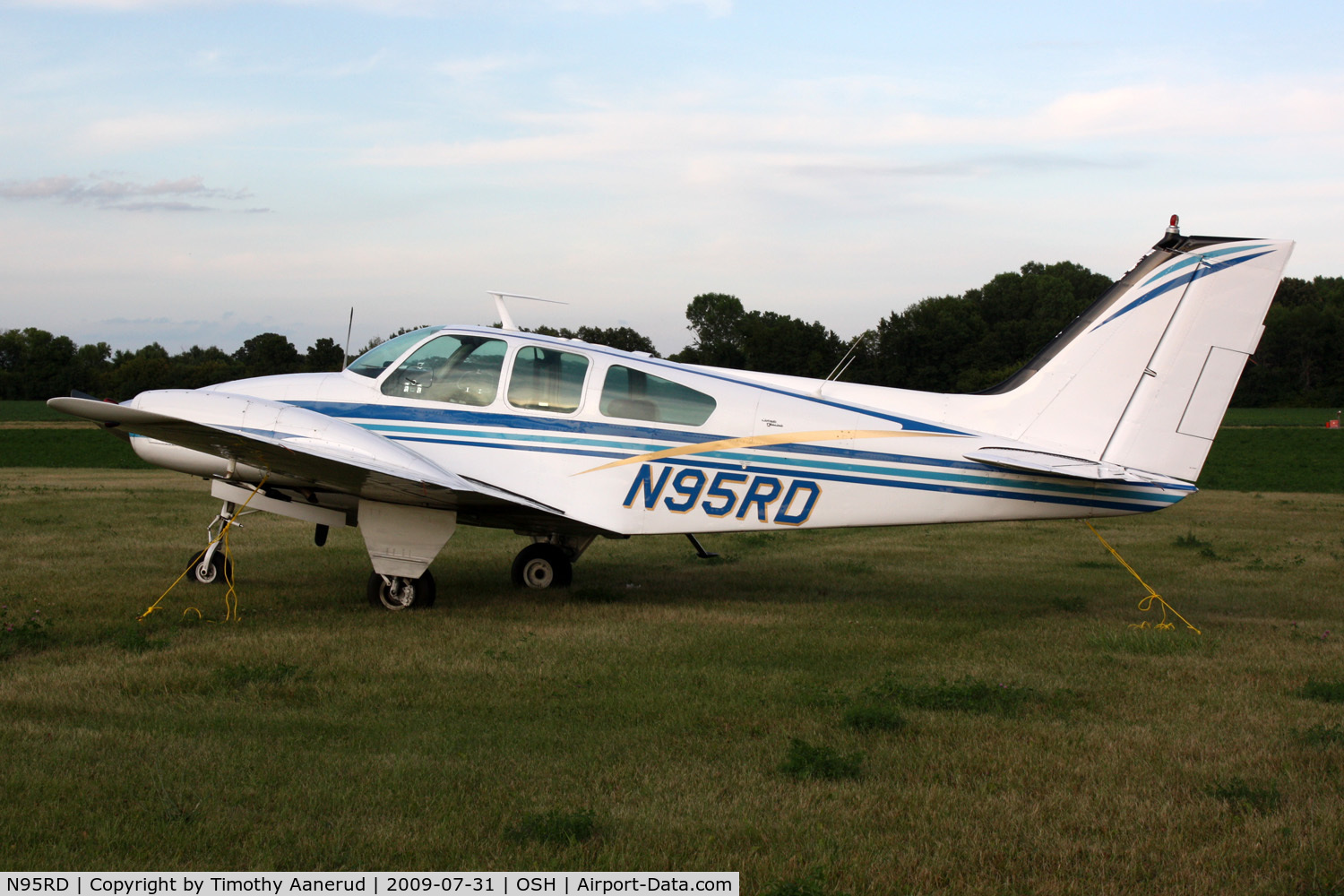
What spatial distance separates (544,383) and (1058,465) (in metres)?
4.47

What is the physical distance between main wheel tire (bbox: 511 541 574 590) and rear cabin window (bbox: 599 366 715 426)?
2014 millimetres

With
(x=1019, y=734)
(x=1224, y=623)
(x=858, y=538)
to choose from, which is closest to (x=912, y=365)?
(x=858, y=538)

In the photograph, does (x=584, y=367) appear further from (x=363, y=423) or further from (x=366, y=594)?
(x=366, y=594)

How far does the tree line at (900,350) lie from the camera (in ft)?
98.2

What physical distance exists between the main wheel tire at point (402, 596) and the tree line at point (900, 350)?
14.1 feet

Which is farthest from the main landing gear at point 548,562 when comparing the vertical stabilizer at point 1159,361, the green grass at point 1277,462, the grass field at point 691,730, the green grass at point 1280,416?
the green grass at point 1280,416

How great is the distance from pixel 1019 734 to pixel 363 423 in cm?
622

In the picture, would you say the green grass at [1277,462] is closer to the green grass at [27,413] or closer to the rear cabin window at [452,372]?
the rear cabin window at [452,372]

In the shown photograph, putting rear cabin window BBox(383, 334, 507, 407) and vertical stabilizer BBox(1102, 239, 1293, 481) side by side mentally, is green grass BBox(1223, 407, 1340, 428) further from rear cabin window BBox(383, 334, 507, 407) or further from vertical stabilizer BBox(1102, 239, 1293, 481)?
rear cabin window BBox(383, 334, 507, 407)

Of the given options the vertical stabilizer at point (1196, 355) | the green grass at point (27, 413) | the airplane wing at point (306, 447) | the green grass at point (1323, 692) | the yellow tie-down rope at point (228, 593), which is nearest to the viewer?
the green grass at point (1323, 692)

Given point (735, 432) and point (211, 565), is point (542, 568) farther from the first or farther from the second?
point (211, 565)

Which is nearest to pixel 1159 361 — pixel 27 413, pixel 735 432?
pixel 735 432

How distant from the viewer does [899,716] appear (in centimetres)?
572

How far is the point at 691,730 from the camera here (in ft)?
18.2
